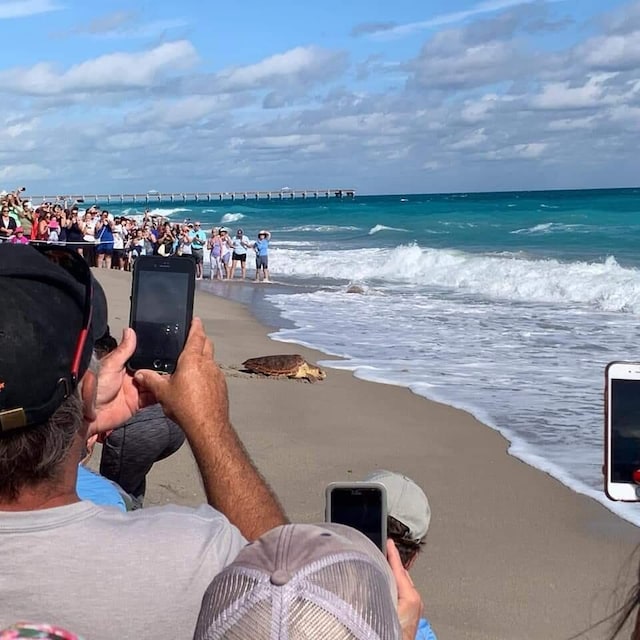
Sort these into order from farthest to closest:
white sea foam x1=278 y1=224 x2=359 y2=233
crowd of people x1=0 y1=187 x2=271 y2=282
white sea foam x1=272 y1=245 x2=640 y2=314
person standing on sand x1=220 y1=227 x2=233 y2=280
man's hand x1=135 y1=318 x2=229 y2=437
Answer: white sea foam x1=278 y1=224 x2=359 y2=233 < person standing on sand x1=220 y1=227 x2=233 y2=280 < crowd of people x1=0 y1=187 x2=271 y2=282 < white sea foam x1=272 y1=245 x2=640 y2=314 < man's hand x1=135 y1=318 x2=229 y2=437

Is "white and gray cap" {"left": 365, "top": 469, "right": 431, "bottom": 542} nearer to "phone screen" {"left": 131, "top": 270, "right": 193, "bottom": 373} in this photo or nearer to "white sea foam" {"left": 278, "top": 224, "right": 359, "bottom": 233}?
"phone screen" {"left": 131, "top": 270, "right": 193, "bottom": 373}

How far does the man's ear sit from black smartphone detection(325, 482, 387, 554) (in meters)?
0.51

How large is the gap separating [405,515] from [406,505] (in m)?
0.03

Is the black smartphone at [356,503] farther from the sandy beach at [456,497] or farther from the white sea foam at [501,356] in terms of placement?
the white sea foam at [501,356]

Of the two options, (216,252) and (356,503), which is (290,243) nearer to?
(216,252)

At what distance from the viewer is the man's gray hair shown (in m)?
1.66

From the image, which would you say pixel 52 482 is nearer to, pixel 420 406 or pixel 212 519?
pixel 212 519

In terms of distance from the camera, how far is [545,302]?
66.5ft

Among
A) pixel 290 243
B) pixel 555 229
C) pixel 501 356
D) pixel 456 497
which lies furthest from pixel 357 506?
pixel 555 229

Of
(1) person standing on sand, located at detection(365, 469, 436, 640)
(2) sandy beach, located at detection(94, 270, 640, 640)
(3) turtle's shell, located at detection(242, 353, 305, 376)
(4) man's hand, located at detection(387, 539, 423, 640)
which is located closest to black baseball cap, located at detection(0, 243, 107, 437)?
(4) man's hand, located at detection(387, 539, 423, 640)

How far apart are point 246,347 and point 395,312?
517 cm

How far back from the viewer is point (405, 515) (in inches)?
107

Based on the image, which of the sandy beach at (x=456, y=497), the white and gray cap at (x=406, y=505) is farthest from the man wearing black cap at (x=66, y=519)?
the sandy beach at (x=456, y=497)

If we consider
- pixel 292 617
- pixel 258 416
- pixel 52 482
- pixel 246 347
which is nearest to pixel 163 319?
pixel 52 482
